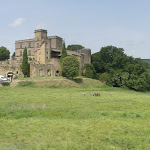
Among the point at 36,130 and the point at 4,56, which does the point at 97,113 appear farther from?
the point at 4,56

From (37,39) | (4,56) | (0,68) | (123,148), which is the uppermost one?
(37,39)

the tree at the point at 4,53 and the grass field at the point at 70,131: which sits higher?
the tree at the point at 4,53

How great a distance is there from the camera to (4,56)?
241ft

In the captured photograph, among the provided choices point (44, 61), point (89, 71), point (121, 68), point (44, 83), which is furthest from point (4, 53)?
point (121, 68)

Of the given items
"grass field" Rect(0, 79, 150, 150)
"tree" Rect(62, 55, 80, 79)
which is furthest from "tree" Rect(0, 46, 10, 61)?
"grass field" Rect(0, 79, 150, 150)

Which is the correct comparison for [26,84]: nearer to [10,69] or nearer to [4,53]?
[10,69]

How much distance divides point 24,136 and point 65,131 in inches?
75.9

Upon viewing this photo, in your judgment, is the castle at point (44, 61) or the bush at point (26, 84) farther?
the castle at point (44, 61)

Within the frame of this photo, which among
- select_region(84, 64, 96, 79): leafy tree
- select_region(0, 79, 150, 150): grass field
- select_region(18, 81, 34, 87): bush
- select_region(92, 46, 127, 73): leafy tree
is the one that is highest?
select_region(92, 46, 127, 73): leafy tree

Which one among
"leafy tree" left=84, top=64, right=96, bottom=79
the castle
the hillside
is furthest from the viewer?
"leafy tree" left=84, top=64, right=96, bottom=79

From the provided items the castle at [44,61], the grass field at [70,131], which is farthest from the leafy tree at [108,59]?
the grass field at [70,131]

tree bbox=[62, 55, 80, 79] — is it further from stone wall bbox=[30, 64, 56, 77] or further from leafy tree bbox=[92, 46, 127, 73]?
leafy tree bbox=[92, 46, 127, 73]

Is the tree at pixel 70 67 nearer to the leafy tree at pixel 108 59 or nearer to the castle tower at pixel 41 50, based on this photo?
the castle tower at pixel 41 50

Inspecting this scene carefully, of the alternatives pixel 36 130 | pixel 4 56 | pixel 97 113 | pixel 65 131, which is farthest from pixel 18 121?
pixel 4 56
